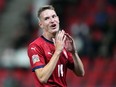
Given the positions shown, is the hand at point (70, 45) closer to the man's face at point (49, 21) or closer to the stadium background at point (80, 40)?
the man's face at point (49, 21)

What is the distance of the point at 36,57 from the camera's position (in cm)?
751

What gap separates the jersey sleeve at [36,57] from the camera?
24.5ft

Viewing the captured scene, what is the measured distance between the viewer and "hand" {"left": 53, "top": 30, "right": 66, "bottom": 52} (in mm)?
7406

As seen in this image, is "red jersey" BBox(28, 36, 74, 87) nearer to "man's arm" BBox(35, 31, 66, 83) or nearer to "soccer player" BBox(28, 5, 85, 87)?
"soccer player" BBox(28, 5, 85, 87)

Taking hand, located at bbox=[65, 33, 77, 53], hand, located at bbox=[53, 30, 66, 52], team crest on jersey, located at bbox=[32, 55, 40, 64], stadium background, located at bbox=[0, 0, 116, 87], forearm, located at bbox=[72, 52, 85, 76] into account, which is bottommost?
stadium background, located at bbox=[0, 0, 116, 87]

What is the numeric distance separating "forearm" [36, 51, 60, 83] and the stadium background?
21.3 feet

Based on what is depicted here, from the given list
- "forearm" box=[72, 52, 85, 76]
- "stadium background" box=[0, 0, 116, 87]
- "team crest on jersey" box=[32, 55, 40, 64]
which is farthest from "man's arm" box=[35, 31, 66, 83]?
"stadium background" box=[0, 0, 116, 87]

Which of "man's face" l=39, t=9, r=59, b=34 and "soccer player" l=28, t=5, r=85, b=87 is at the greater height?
"man's face" l=39, t=9, r=59, b=34

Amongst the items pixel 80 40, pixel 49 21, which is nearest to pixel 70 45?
pixel 49 21

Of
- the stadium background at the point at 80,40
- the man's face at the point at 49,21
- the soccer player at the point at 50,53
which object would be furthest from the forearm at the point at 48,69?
the stadium background at the point at 80,40

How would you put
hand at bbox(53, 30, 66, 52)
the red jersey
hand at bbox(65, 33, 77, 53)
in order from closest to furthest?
hand at bbox(53, 30, 66, 52)
the red jersey
hand at bbox(65, 33, 77, 53)

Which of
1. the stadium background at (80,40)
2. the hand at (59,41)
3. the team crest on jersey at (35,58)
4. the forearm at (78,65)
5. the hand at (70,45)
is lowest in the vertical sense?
the stadium background at (80,40)

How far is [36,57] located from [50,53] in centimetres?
22

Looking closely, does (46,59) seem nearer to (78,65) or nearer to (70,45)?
(70,45)
